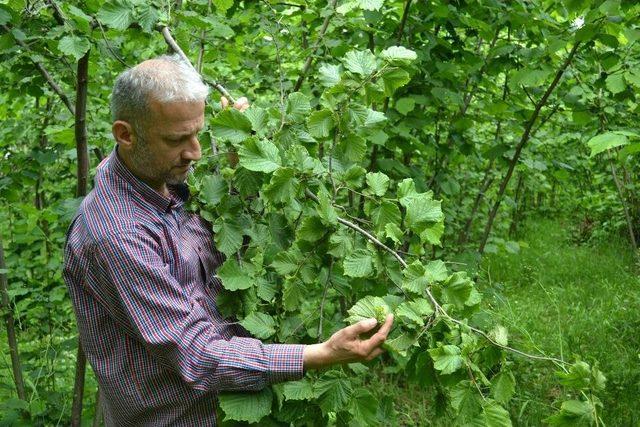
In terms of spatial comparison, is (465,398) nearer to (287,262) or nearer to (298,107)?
(287,262)

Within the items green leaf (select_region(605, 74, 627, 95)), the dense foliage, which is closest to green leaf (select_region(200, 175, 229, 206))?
the dense foliage

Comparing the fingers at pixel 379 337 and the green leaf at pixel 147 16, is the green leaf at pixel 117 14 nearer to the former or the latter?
the green leaf at pixel 147 16

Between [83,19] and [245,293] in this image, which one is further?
[83,19]

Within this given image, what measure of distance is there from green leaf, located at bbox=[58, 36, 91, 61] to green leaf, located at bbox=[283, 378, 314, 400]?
1.23 metres

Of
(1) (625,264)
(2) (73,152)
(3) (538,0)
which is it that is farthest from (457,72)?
(1) (625,264)

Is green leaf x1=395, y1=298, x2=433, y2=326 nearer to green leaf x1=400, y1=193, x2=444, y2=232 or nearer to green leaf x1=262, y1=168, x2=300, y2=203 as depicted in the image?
green leaf x1=400, y1=193, x2=444, y2=232

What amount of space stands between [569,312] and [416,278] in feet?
11.8

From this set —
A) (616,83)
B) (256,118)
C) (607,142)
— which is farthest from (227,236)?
(616,83)

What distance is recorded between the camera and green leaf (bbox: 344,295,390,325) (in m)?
1.64

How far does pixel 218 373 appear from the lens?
1705mm

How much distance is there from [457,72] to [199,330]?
2490 millimetres

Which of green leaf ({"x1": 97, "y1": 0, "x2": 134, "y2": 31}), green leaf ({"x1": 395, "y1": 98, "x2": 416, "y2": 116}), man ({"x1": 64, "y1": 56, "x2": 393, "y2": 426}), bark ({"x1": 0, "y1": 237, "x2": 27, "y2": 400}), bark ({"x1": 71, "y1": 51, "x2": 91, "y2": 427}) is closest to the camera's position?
man ({"x1": 64, "y1": 56, "x2": 393, "y2": 426})

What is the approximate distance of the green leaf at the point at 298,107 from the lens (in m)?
2.00

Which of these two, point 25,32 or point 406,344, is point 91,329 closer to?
point 406,344
